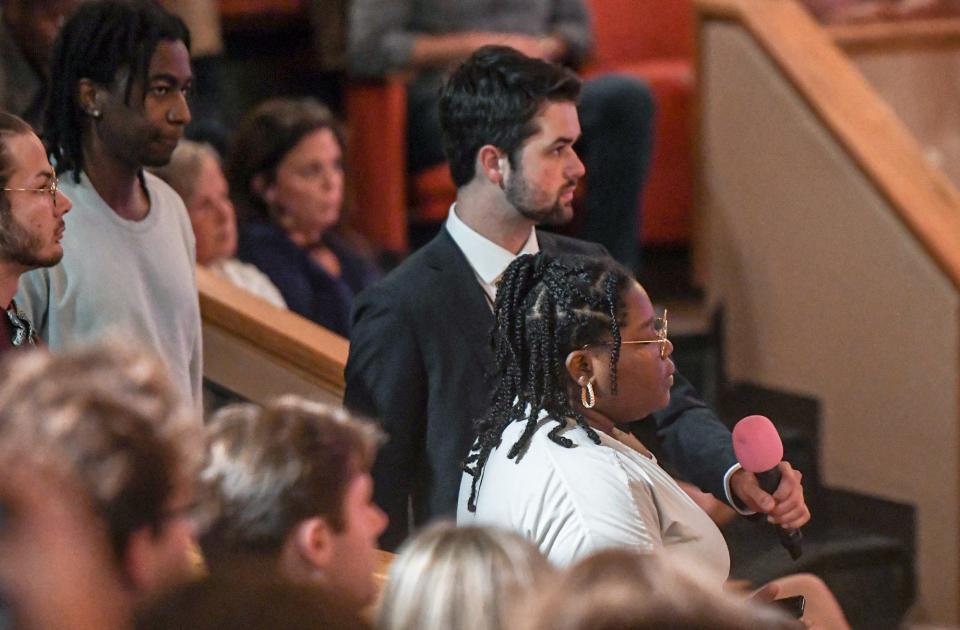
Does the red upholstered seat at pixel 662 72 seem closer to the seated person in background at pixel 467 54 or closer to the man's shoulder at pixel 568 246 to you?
the seated person in background at pixel 467 54

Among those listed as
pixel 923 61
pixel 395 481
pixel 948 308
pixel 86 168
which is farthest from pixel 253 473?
pixel 923 61

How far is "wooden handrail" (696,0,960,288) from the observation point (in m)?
4.00

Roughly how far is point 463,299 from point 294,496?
992 mm

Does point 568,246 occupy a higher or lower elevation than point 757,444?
higher

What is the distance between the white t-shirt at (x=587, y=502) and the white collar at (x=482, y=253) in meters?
0.48

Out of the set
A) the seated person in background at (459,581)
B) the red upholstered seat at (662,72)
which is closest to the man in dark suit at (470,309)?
the seated person in background at (459,581)

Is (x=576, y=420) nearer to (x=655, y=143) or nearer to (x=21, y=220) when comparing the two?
(x=21, y=220)

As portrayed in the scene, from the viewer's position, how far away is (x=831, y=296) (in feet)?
13.8

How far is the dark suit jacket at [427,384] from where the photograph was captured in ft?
7.81

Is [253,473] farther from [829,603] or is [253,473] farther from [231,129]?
[231,129]

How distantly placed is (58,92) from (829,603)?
1.49m

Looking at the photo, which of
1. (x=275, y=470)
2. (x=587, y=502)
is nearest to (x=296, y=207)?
(x=587, y=502)

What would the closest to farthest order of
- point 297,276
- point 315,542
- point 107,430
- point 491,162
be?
point 107,430, point 315,542, point 491,162, point 297,276

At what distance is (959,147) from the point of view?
16.3 ft
